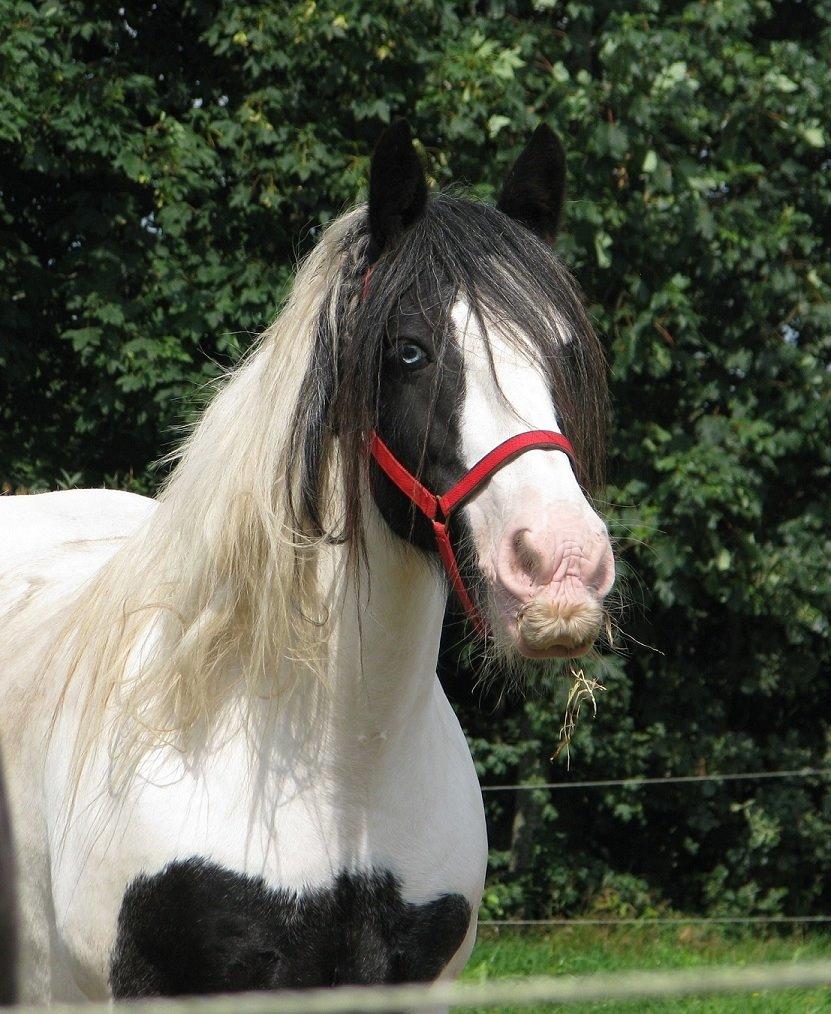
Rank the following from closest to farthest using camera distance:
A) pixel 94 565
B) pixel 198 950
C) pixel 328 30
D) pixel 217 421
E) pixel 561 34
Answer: pixel 198 950 < pixel 217 421 < pixel 94 565 < pixel 328 30 < pixel 561 34

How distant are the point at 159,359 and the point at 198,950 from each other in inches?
138

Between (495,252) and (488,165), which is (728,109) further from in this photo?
(495,252)

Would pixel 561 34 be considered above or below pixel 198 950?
above

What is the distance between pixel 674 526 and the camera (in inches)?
209

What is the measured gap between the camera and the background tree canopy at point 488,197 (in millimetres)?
5016

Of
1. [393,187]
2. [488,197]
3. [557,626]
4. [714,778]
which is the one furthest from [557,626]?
[714,778]

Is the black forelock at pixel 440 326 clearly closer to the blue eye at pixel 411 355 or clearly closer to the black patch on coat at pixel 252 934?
the blue eye at pixel 411 355

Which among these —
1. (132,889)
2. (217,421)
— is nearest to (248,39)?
(217,421)

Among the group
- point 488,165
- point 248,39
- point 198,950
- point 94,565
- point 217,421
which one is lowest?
point 198,950

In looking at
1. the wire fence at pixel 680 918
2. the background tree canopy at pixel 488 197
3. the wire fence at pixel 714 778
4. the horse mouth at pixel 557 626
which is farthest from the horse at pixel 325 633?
the wire fence at pixel 714 778

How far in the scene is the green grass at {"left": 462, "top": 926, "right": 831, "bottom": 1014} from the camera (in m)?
3.93

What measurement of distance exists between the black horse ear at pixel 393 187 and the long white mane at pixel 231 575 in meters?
0.09

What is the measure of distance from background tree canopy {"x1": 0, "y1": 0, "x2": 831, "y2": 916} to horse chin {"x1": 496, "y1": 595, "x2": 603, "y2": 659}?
3.34 meters

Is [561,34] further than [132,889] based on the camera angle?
Yes
